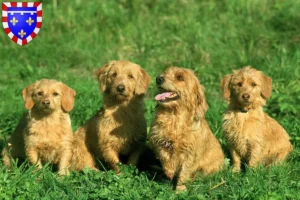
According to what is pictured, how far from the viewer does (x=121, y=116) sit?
8.16 meters

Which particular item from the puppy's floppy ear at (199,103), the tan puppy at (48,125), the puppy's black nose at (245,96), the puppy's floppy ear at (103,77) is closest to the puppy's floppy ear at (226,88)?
the puppy's black nose at (245,96)

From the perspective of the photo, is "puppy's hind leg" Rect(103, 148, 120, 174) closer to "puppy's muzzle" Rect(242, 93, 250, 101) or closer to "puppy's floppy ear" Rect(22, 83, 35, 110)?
"puppy's floppy ear" Rect(22, 83, 35, 110)

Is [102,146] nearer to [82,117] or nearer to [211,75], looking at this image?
[82,117]

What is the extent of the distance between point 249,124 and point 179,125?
3.14ft

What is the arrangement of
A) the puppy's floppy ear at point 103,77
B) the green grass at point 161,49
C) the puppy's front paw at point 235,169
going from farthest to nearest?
the green grass at point 161,49, the puppy's floppy ear at point 103,77, the puppy's front paw at point 235,169

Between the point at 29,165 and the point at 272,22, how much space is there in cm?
599

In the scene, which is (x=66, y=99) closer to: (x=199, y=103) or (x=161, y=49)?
(x=199, y=103)

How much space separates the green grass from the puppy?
0.46m

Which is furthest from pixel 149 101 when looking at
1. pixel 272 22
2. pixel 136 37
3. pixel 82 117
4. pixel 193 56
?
pixel 272 22

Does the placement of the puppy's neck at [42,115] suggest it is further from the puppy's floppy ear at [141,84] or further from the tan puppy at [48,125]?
the puppy's floppy ear at [141,84]

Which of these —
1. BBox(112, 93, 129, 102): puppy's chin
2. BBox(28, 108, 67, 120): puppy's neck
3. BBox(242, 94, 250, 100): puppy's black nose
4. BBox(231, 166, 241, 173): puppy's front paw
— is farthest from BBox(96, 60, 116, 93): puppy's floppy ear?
BBox(231, 166, 241, 173): puppy's front paw

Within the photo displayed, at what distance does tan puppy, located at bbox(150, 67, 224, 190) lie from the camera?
743 centimetres

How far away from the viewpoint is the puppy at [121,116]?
813 centimetres

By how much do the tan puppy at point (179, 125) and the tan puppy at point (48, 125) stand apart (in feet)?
3.67
